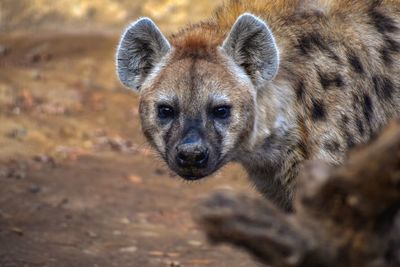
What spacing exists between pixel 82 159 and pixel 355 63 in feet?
13.5

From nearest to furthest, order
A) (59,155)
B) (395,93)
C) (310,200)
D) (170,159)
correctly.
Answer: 1. (310,200)
2. (170,159)
3. (395,93)
4. (59,155)

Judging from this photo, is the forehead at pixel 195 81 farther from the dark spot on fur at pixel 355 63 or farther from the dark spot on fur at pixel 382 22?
the dark spot on fur at pixel 382 22

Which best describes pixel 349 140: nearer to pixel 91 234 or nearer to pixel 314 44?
pixel 314 44

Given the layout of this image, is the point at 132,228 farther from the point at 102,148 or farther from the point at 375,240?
the point at 375,240

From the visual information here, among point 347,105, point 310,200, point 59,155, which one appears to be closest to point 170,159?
point 347,105

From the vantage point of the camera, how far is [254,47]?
4.99 m

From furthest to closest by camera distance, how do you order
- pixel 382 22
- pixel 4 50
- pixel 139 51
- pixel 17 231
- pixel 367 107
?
1. pixel 4 50
2. pixel 17 231
3. pixel 382 22
4. pixel 139 51
5. pixel 367 107

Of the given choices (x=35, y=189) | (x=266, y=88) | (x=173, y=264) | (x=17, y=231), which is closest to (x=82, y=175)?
(x=35, y=189)

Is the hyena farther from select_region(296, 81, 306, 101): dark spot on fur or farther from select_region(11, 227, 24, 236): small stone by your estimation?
select_region(11, 227, 24, 236): small stone

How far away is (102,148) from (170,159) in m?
4.36

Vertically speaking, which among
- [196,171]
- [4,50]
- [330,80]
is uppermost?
[4,50]

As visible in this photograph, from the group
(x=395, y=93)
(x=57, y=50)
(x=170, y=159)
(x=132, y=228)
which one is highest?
(x=57, y=50)

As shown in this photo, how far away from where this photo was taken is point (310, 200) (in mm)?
3000

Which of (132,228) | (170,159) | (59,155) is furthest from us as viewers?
(59,155)
